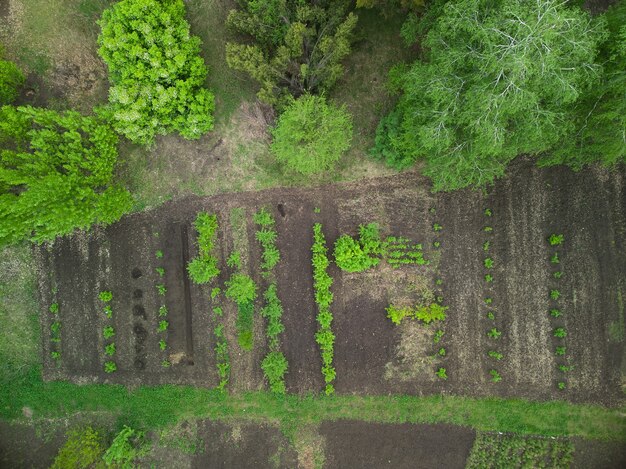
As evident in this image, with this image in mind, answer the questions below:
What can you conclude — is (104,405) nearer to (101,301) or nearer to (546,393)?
(101,301)

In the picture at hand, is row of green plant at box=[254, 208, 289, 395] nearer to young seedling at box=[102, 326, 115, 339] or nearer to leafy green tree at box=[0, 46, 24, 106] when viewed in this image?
young seedling at box=[102, 326, 115, 339]

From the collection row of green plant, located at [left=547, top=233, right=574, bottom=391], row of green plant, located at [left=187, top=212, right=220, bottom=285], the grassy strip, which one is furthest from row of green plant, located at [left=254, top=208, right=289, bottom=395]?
row of green plant, located at [left=547, top=233, right=574, bottom=391]

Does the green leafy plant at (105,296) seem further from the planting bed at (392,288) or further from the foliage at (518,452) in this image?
the foliage at (518,452)

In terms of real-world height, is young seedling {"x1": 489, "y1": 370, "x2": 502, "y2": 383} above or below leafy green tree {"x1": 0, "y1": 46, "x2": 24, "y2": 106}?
below

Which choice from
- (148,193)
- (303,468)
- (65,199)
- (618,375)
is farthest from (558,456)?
(65,199)

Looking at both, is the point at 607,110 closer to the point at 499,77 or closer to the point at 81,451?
the point at 499,77

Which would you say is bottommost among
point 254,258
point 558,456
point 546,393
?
point 558,456
